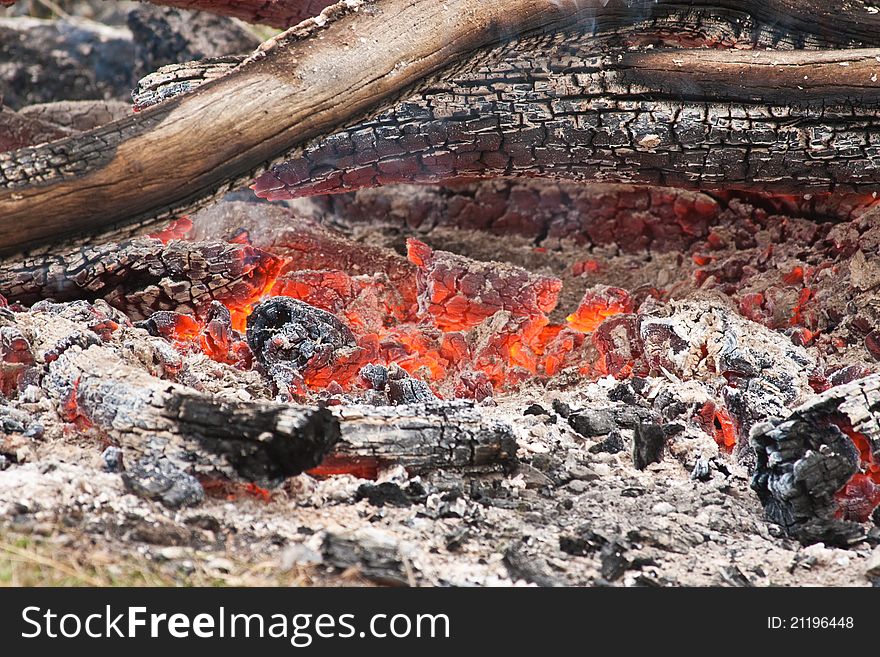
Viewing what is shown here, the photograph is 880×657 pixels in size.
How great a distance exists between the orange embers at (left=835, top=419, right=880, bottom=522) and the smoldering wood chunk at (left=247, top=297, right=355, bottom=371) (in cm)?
153

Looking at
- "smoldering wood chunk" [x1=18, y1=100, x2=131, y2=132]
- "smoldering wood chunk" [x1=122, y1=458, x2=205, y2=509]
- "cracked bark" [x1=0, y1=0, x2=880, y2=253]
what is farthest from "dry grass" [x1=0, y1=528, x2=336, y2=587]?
"smoldering wood chunk" [x1=18, y1=100, x2=131, y2=132]

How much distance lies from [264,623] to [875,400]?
1522 millimetres

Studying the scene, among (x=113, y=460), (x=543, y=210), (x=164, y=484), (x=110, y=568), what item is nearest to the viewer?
(x=110, y=568)

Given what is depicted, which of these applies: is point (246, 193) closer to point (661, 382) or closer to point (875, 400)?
point (661, 382)

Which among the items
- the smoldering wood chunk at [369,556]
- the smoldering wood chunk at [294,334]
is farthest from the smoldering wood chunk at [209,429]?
the smoldering wood chunk at [294,334]

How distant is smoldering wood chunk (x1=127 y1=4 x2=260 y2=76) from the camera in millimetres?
4977

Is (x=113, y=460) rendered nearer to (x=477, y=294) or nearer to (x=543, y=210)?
(x=477, y=294)

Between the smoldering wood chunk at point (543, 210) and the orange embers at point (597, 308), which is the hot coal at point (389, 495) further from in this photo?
the smoldering wood chunk at point (543, 210)

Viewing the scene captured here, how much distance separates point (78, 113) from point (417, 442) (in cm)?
303

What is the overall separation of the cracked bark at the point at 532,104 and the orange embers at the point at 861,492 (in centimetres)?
105

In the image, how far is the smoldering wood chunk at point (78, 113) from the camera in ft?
14.4

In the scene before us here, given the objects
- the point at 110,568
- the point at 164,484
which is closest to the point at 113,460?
the point at 164,484

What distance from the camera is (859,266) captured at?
3170mm

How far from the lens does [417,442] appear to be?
2.28 meters
